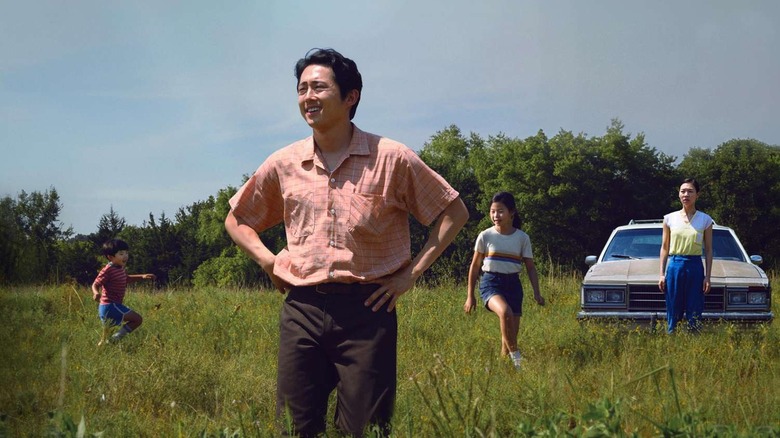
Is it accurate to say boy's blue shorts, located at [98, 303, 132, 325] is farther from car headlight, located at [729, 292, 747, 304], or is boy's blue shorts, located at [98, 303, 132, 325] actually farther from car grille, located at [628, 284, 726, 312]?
car headlight, located at [729, 292, 747, 304]

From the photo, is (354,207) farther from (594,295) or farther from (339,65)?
(594,295)

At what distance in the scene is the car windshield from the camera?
977cm

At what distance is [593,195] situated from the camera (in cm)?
6097

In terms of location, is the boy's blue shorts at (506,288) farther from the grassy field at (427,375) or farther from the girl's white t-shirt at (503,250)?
the grassy field at (427,375)

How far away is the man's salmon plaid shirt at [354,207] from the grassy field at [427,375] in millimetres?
593

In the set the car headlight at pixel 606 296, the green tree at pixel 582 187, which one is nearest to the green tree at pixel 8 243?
the car headlight at pixel 606 296

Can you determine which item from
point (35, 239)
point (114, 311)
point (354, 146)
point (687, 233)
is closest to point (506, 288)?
point (687, 233)

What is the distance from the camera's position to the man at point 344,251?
327 centimetres

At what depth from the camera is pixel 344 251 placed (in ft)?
10.8

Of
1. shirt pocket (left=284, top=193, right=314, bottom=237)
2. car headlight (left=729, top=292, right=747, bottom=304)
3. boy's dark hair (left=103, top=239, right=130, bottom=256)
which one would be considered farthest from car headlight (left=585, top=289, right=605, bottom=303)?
shirt pocket (left=284, top=193, right=314, bottom=237)

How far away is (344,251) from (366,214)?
0.59 ft

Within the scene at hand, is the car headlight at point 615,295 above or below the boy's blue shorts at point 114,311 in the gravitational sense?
above

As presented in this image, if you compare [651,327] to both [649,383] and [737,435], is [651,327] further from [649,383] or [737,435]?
[737,435]

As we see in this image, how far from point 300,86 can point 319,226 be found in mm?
608
